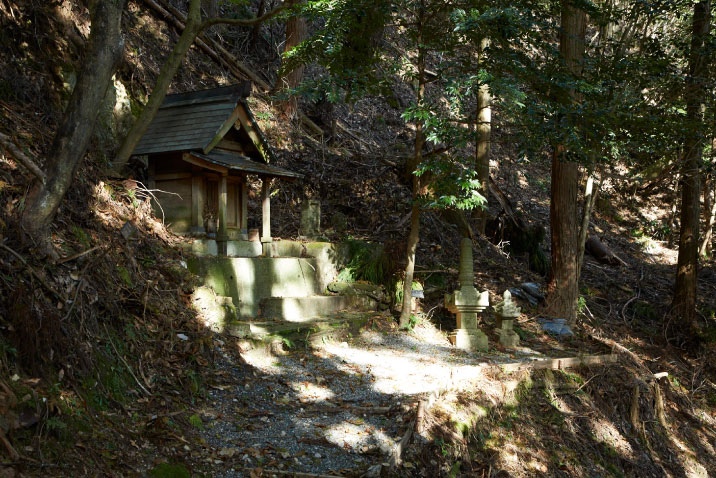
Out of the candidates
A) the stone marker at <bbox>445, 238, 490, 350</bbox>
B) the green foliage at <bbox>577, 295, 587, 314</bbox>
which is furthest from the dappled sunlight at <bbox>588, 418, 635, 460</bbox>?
the green foliage at <bbox>577, 295, 587, 314</bbox>

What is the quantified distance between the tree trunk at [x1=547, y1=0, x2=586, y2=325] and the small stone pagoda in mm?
5352

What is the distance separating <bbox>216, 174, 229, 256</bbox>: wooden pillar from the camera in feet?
29.9

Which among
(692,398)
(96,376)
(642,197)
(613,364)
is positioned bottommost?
(692,398)

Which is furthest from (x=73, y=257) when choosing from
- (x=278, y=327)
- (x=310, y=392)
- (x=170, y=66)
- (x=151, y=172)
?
(x=151, y=172)

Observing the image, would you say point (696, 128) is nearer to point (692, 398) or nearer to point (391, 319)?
point (692, 398)

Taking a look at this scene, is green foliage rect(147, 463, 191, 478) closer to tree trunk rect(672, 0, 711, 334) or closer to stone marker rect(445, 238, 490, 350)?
stone marker rect(445, 238, 490, 350)

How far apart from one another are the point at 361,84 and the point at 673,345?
855 cm

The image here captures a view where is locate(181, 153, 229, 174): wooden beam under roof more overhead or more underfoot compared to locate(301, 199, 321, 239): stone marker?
more overhead

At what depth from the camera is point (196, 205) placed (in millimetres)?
9328

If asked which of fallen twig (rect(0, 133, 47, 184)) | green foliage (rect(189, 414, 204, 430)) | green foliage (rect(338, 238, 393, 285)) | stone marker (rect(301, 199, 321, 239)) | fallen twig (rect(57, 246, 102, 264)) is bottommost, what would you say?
green foliage (rect(189, 414, 204, 430))

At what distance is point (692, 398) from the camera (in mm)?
9953

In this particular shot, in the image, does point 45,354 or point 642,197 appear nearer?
point 45,354

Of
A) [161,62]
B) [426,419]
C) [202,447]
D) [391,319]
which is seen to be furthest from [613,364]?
[161,62]

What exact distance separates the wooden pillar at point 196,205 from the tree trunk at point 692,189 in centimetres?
920
